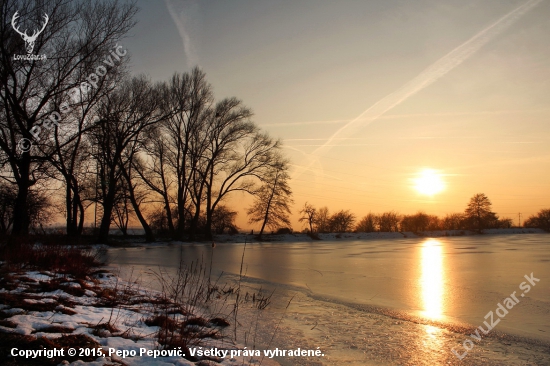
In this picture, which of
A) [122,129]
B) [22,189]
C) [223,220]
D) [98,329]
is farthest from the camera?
[223,220]

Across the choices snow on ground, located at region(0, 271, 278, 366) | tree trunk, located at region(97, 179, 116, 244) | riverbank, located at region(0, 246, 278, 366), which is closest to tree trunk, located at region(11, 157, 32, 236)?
riverbank, located at region(0, 246, 278, 366)

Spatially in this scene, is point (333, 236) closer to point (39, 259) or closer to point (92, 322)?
point (39, 259)

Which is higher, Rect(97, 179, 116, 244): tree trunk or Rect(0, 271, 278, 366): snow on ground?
Rect(97, 179, 116, 244): tree trunk

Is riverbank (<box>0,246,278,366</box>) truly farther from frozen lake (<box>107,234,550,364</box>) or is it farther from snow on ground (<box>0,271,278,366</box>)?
frozen lake (<box>107,234,550,364</box>)

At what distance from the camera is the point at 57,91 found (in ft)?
49.5

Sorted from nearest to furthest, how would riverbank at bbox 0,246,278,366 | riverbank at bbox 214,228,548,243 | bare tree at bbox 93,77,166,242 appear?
riverbank at bbox 0,246,278,366
bare tree at bbox 93,77,166,242
riverbank at bbox 214,228,548,243

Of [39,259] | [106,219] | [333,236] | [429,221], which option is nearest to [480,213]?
[429,221]

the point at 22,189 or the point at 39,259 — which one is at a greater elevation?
the point at 22,189

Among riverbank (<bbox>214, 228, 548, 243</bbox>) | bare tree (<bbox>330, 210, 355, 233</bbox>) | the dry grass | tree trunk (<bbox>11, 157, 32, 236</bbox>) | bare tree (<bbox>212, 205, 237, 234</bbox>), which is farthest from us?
bare tree (<bbox>330, 210, 355, 233</bbox>)

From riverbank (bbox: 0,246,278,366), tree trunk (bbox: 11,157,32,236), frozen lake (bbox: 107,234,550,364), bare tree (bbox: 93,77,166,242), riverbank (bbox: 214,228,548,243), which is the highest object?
bare tree (bbox: 93,77,166,242)

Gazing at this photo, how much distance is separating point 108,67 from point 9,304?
1412 centimetres

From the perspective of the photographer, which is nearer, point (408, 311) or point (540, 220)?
point (408, 311)

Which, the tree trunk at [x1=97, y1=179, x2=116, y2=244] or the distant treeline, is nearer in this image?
the tree trunk at [x1=97, y1=179, x2=116, y2=244]

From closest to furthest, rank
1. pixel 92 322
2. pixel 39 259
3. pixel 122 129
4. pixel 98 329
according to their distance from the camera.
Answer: pixel 98 329, pixel 92 322, pixel 39 259, pixel 122 129
